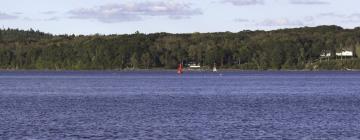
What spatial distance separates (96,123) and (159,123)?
412 cm

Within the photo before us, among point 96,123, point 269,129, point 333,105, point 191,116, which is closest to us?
point 269,129

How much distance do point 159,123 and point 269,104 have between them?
24.1 m

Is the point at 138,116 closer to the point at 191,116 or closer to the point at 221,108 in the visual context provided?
the point at 191,116

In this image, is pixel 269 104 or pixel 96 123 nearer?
pixel 96 123

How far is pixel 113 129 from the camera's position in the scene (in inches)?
2082

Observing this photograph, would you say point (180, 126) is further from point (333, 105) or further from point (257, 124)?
point (333, 105)

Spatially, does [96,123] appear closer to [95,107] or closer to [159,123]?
[159,123]

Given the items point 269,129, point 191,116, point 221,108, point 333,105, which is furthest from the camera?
point 333,105

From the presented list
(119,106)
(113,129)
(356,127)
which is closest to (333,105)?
(119,106)

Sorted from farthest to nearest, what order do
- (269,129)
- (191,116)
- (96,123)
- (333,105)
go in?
1. (333,105)
2. (191,116)
3. (96,123)
4. (269,129)

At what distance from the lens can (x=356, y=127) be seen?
5384cm

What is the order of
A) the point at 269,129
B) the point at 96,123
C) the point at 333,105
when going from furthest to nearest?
1. the point at 333,105
2. the point at 96,123
3. the point at 269,129

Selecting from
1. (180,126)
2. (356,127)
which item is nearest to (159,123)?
(180,126)

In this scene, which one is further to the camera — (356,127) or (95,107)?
(95,107)
